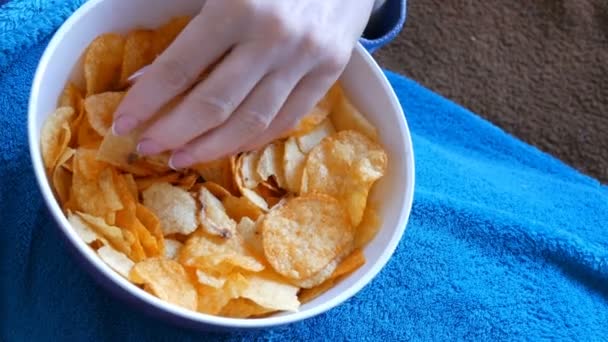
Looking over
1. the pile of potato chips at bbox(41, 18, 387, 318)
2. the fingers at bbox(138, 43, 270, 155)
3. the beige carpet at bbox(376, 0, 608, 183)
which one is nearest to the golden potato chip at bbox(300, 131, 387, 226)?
the pile of potato chips at bbox(41, 18, 387, 318)

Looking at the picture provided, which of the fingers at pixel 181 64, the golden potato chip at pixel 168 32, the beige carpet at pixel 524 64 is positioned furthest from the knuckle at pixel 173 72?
the beige carpet at pixel 524 64

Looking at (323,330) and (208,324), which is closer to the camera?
(208,324)

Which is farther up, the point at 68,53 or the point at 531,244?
the point at 68,53

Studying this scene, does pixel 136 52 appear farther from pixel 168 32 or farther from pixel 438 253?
pixel 438 253

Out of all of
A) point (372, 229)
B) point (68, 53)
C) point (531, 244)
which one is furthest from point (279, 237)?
point (531, 244)

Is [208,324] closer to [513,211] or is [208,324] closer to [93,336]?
[93,336]

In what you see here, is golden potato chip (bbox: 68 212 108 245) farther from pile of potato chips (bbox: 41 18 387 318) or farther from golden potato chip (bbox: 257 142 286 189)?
golden potato chip (bbox: 257 142 286 189)

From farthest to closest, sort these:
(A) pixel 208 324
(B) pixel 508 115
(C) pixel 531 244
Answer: (B) pixel 508 115
(C) pixel 531 244
(A) pixel 208 324
